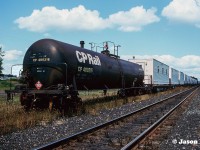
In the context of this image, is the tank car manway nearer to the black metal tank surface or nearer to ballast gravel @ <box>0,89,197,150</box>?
ballast gravel @ <box>0,89,197,150</box>

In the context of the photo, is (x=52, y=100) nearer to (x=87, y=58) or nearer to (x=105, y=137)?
(x=87, y=58)

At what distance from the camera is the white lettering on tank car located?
49.0 feet

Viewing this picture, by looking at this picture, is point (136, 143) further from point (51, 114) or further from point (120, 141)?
point (51, 114)

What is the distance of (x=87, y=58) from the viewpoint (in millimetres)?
15844

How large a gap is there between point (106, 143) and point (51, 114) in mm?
5676

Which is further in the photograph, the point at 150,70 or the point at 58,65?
the point at 150,70

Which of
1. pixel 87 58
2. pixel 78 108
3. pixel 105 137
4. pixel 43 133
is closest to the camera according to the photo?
pixel 105 137

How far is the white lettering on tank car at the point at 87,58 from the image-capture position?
14.9m

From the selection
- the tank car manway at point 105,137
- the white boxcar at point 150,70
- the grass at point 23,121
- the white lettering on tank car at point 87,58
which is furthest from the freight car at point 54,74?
the white boxcar at point 150,70

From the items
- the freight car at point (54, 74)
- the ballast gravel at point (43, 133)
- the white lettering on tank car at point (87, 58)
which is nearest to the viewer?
the ballast gravel at point (43, 133)

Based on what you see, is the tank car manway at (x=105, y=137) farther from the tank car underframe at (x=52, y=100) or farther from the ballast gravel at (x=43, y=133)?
the tank car underframe at (x=52, y=100)

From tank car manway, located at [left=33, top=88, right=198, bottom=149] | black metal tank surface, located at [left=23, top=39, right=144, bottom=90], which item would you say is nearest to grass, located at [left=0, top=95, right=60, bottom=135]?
black metal tank surface, located at [left=23, top=39, right=144, bottom=90]

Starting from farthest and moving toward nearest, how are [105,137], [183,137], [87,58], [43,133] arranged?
[87,58]
[43,133]
[183,137]
[105,137]

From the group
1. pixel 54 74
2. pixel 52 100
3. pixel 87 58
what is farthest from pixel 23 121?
pixel 87 58
